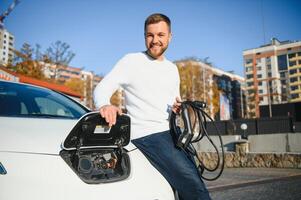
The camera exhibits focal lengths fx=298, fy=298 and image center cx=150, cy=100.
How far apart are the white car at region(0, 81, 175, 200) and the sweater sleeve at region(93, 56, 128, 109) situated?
118 millimetres

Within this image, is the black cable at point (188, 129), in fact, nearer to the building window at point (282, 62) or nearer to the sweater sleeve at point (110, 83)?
the sweater sleeve at point (110, 83)

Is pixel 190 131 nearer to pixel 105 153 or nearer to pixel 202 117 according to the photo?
pixel 202 117

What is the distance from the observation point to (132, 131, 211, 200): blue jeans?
1.70m

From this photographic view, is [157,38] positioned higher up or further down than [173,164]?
higher up

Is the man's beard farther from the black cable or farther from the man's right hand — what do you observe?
the man's right hand

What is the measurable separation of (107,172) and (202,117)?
78cm

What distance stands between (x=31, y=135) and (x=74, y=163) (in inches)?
9.9

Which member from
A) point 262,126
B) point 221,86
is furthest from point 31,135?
point 221,86

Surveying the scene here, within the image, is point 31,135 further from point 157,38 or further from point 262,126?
point 262,126

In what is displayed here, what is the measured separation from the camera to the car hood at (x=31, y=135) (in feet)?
4.53

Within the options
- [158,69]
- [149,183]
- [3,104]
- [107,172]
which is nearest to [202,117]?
[158,69]

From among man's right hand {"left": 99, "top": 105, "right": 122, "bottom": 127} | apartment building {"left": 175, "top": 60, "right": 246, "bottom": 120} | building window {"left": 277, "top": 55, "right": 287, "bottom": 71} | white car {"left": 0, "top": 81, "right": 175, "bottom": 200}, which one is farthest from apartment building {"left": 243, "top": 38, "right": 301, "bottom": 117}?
man's right hand {"left": 99, "top": 105, "right": 122, "bottom": 127}

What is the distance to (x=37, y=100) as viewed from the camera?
2.57 metres

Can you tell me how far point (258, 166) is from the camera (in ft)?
36.4
